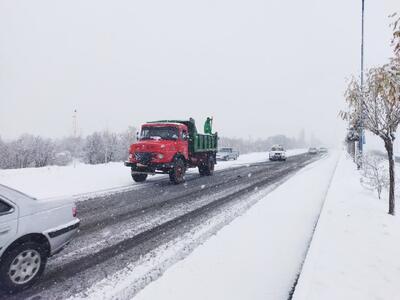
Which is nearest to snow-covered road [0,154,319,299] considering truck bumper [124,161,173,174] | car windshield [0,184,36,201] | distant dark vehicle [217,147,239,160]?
car windshield [0,184,36,201]

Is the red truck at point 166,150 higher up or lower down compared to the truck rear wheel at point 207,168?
higher up

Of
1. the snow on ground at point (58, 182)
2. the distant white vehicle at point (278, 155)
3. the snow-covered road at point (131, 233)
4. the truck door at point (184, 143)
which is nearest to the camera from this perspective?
the snow-covered road at point (131, 233)

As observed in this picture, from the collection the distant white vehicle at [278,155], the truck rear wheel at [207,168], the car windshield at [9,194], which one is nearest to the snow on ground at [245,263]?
the car windshield at [9,194]

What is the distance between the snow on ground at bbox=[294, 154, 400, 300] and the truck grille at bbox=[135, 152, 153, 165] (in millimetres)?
7295

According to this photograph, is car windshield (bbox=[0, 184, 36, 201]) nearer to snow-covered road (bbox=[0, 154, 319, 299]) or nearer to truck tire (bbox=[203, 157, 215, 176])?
snow-covered road (bbox=[0, 154, 319, 299])

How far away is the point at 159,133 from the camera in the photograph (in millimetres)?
13602

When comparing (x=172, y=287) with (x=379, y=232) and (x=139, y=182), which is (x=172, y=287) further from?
(x=139, y=182)

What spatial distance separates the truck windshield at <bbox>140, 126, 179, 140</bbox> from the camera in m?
13.5

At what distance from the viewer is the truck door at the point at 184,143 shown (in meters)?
13.9

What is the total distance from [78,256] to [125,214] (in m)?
2.93

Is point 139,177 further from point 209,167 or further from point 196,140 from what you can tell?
point 209,167

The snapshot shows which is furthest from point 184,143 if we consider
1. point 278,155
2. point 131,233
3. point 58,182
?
point 278,155

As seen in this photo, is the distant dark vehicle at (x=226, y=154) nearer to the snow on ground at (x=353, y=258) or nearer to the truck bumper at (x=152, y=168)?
the truck bumper at (x=152, y=168)

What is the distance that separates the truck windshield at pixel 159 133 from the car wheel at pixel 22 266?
9.62 meters
